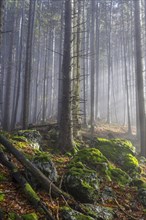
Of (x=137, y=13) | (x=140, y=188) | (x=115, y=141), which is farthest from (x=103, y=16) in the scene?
(x=140, y=188)

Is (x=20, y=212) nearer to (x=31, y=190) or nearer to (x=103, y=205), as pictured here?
(x=31, y=190)

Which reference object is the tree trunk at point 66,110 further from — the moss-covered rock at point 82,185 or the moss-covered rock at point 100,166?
the moss-covered rock at point 82,185

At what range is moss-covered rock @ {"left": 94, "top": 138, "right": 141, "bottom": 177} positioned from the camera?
1019cm

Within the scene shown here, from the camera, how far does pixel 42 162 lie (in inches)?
284

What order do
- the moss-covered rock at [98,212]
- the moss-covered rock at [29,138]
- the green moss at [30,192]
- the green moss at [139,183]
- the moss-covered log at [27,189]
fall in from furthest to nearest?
the moss-covered rock at [29,138], the green moss at [139,183], the moss-covered rock at [98,212], the green moss at [30,192], the moss-covered log at [27,189]

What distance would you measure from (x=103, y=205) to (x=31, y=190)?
197cm

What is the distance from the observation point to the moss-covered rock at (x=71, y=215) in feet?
18.7

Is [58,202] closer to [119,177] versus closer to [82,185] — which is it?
[82,185]

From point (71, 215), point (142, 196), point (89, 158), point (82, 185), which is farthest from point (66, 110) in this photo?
point (71, 215)

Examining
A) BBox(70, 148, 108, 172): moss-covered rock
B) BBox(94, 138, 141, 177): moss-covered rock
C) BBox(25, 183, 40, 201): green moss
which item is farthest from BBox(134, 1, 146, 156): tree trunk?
BBox(25, 183, 40, 201): green moss

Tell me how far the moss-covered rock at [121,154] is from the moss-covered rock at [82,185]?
2.91 metres

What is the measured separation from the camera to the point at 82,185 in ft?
22.5

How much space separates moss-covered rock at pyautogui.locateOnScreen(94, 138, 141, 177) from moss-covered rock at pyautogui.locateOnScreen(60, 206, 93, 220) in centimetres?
428

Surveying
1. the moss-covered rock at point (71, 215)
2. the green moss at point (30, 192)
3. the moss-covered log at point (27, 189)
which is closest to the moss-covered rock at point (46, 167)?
the moss-covered log at point (27, 189)
